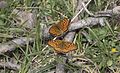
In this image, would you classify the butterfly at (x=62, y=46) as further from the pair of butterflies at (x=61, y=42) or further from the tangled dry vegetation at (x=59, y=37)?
the tangled dry vegetation at (x=59, y=37)

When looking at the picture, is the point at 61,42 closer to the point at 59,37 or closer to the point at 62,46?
the point at 62,46

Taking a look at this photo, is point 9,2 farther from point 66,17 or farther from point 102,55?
point 102,55

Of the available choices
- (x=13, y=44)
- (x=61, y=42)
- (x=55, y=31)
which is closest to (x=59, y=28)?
(x=55, y=31)

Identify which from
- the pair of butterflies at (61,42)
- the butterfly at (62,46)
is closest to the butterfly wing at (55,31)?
the pair of butterflies at (61,42)

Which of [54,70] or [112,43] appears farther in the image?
[112,43]

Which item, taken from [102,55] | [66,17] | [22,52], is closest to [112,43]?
[102,55]

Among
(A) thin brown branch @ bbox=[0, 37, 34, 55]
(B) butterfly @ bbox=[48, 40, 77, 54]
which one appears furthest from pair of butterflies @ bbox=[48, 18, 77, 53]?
(A) thin brown branch @ bbox=[0, 37, 34, 55]
